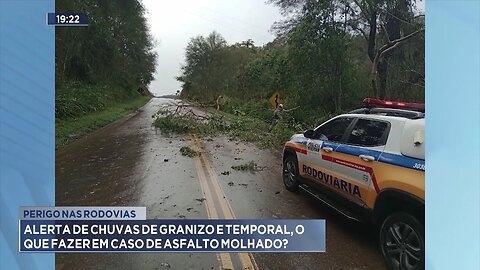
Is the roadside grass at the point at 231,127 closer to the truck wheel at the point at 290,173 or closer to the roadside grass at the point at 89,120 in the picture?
the truck wheel at the point at 290,173

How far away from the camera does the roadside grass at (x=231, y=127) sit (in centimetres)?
328

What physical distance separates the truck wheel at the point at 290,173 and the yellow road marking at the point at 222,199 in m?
0.59

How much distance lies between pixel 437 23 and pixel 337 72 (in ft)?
2.59

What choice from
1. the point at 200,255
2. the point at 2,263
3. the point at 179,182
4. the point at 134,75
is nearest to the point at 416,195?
the point at 200,255

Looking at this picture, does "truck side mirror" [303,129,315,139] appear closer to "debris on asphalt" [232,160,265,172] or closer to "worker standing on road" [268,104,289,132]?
"worker standing on road" [268,104,289,132]

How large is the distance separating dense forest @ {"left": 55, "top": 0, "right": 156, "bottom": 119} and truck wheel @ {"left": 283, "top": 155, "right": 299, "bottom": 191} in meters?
1.45

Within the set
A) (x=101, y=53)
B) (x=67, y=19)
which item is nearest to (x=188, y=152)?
(x=101, y=53)

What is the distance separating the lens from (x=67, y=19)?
2482 millimetres

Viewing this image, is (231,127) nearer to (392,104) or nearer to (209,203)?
(209,203)

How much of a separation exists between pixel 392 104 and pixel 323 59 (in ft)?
2.10

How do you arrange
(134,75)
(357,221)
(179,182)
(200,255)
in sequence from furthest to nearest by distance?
(179,182), (134,75), (357,221), (200,255)

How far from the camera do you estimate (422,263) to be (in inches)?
91.4

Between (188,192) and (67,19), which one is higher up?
(67,19)

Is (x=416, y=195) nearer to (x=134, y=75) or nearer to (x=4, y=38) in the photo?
(x=134, y=75)
